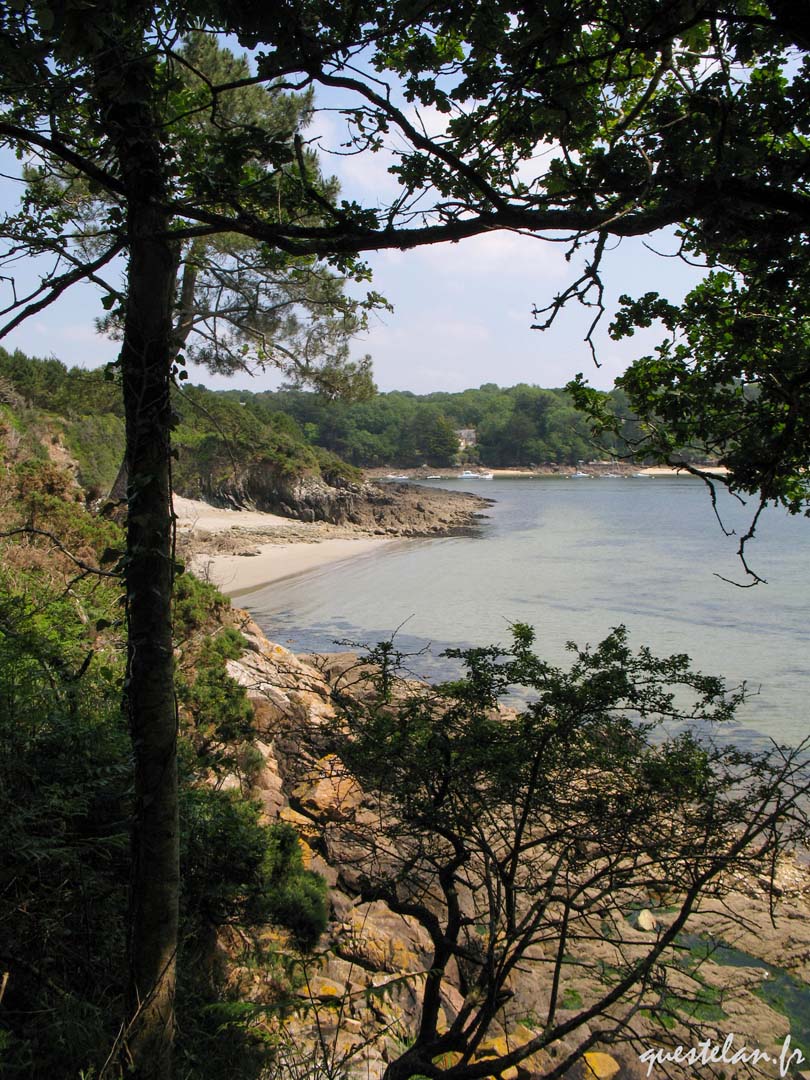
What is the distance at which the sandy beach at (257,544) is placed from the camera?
2412 centimetres

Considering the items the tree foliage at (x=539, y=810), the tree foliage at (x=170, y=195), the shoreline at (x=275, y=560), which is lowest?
the shoreline at (x=275, y=560)

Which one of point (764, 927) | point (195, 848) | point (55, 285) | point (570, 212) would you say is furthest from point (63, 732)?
point (764, 927)

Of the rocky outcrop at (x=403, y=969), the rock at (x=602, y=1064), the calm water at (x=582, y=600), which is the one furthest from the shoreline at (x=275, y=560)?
the rock at (x=602, y=1064)

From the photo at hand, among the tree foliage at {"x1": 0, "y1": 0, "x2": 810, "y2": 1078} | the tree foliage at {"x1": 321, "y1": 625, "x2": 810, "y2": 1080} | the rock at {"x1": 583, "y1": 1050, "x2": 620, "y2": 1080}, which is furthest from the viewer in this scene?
the rock at {"x1": 583, "y1": 1050, "x2": 620, "y2": 1080}

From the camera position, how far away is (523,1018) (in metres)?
4.75

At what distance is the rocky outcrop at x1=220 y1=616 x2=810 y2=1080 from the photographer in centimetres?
369

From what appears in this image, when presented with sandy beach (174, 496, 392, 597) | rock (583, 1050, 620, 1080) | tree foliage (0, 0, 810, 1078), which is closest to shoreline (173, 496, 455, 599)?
sandy beach (174, 496, 392, 597)

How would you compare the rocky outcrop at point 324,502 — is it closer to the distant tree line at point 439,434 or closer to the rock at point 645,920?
the rock at point 645,920

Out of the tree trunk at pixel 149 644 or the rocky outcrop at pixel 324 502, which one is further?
the rocky outcrop at pixel 324 502

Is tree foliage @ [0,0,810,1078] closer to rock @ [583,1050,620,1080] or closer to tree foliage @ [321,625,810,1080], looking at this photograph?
tree foliage @ [321,625,810,1080]

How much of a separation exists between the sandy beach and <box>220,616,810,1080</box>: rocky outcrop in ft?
46.1

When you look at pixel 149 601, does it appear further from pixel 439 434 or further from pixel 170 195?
pixel 439 434

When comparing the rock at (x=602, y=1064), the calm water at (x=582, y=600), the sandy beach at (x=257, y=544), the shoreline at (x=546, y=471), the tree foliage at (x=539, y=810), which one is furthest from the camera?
the shoreline at (x=546, y=471)

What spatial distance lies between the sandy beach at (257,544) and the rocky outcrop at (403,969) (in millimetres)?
14061
